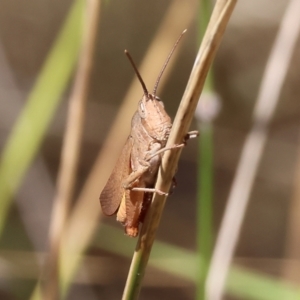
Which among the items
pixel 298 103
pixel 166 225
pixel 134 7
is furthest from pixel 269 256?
pixel 134 7

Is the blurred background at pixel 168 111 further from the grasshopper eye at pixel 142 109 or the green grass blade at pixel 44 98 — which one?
the grasshopper eye at pixel 142 109

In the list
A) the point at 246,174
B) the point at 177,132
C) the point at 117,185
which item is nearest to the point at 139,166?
the point at 117,185

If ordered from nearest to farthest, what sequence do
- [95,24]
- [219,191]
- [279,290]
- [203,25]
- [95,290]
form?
1. [203,25]
2. [95,24]
3. [279,290]
4. [95,290]
5. [219,191]

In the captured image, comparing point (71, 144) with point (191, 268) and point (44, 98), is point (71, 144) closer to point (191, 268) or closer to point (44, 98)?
point (44, 98)

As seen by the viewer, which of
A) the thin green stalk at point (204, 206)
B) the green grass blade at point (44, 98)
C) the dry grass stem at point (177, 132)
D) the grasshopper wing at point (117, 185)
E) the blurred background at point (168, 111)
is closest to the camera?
the dry grass stem at point (177, 132)

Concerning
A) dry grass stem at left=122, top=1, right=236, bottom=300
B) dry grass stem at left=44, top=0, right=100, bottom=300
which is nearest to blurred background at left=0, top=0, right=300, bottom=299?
dry grass stem at left=44, top=0, right=100, bottom=300

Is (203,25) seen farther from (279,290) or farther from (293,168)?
(293,168)

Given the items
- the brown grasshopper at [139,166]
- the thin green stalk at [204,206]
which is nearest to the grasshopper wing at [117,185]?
the brown grasshopper at [139,166]
